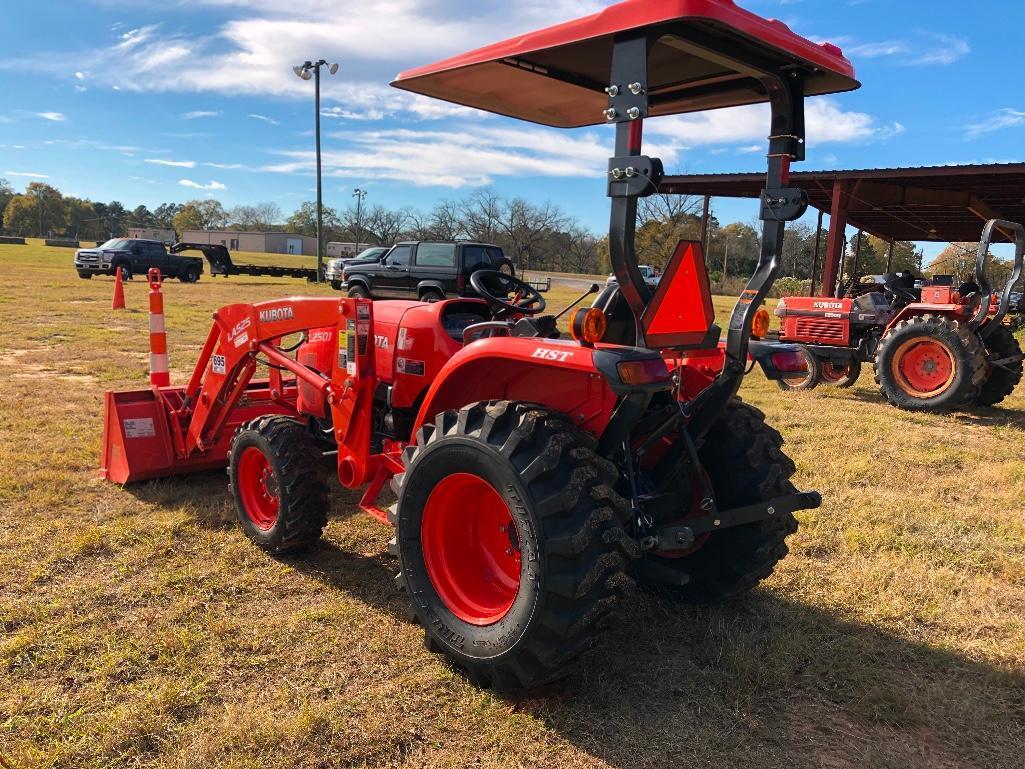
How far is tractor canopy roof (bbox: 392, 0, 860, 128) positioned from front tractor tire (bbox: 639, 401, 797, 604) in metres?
1.32

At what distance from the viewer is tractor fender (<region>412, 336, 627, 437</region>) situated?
98.3 inches

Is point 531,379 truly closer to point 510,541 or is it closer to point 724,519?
point 510,541

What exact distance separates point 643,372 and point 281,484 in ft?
6.72

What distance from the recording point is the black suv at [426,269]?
1714cm

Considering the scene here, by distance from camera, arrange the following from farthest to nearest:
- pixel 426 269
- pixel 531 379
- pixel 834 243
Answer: pixel 426 269 < pixel 834 243 < pixel 531 379

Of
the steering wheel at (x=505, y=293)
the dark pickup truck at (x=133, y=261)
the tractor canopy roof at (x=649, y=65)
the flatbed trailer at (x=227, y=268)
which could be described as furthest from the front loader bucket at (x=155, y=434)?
the flatbed trailer at (x=227, y=268)

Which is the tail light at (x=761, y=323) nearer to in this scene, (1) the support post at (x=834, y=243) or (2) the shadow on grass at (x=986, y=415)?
(2) the shadow on grass at (x=986, y=415)

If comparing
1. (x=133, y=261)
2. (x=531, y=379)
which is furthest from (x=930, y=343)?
(x=133, y=261)

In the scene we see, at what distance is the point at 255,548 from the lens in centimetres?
383

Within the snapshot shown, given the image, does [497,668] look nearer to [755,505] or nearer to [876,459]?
[755,505]

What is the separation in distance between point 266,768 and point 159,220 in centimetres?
13844

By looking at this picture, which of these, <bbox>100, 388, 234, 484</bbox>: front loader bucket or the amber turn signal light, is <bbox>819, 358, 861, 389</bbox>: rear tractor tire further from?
the amber turn signal light

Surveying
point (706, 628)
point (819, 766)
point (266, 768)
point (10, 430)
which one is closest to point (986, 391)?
point (706, 628)

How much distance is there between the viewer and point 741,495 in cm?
304
